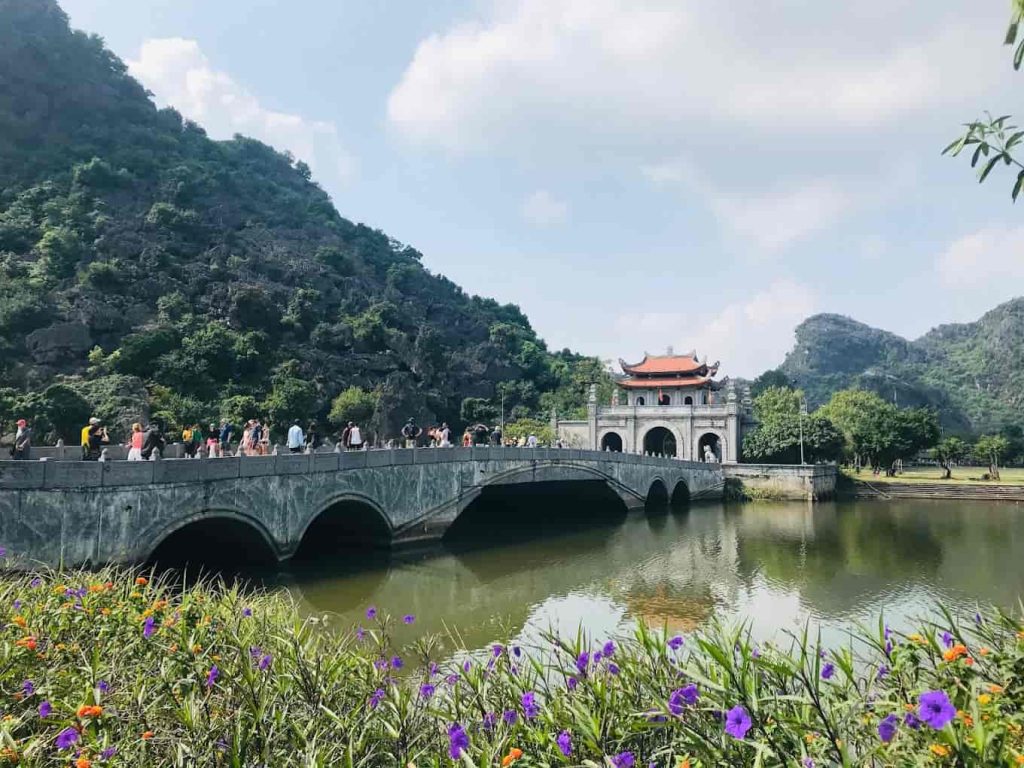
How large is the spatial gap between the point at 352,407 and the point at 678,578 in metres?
34.4

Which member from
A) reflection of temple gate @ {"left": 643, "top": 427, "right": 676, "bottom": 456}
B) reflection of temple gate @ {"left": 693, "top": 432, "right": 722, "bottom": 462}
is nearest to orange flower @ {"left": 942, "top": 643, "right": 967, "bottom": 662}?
reflection of temple gate @ {"left": 693, "top": 432, "right": 722, "bottom": 462}

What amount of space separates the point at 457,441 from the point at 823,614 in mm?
46507

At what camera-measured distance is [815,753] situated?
122 inches

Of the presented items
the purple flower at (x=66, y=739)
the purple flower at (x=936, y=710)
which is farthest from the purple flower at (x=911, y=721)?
the purple flower at (x=66, y=739)

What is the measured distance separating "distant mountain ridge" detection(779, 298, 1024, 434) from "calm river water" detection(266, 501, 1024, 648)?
62.4 m

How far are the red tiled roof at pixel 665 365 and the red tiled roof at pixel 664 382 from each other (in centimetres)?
74

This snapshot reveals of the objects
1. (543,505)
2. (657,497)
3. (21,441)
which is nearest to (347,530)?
(21,441)

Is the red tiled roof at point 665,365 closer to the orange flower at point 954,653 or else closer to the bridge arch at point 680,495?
the bridge arch at point 680,495

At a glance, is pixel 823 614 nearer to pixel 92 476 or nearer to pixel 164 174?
pixel 92 476

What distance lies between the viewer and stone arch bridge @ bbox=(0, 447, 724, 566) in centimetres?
1152

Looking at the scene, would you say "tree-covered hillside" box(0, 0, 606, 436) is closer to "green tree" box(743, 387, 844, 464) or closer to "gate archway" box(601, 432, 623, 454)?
"gate archway" box(601, 432, 623, 454)

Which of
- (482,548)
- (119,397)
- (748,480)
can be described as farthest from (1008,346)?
A: (119,397)

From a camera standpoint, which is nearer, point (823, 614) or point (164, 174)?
point (823, 614)

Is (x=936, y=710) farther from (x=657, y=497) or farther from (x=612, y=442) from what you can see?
(x=612, y=442)
